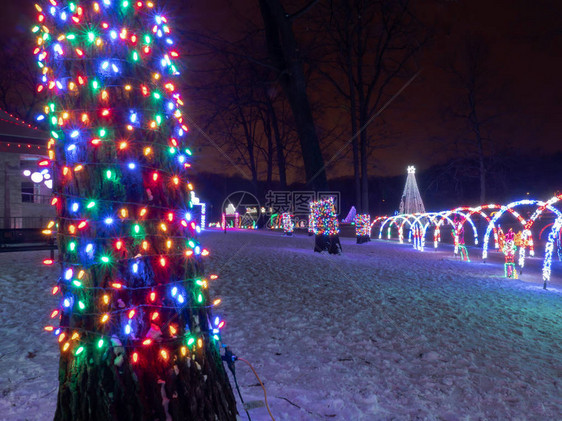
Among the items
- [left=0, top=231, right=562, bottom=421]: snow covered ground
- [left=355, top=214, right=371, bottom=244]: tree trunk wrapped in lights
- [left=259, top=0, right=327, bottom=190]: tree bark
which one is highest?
[left=259, top=0, right=327, bottom=190]: tree bark

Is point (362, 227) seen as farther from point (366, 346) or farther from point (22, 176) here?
point (366, 346)

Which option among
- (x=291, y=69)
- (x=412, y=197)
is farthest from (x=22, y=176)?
(x=412, y=197)

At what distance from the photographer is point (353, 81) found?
20.0m

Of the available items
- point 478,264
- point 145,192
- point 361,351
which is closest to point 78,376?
point 145,192

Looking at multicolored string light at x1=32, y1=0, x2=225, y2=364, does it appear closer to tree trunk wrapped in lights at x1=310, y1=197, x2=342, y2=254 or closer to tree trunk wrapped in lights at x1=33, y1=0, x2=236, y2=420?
tree trunk wrapped in lights at x1=33, y1=0, x2=236, y2=420

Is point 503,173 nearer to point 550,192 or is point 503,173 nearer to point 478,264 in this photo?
point 550,192

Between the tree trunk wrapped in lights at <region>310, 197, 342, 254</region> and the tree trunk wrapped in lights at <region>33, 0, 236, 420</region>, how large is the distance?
11.3 meters

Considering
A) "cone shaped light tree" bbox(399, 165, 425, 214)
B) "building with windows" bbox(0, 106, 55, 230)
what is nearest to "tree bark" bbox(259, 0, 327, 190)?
"building with windows" bbox(0, 106, 55, 230)

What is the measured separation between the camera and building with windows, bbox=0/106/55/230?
12328 mm

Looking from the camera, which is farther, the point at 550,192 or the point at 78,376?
the point at 550,192

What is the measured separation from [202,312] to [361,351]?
7.59ft

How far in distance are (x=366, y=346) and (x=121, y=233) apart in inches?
119

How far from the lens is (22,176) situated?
1466 centimetres

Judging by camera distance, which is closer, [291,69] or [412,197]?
[291,69]
